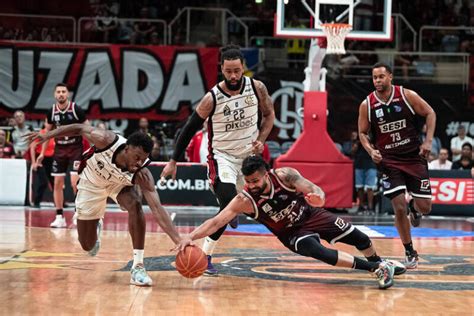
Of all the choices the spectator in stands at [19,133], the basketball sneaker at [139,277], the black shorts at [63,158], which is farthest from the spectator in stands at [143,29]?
the basketball sneaker at [139,277]

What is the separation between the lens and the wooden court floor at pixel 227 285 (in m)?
6.48

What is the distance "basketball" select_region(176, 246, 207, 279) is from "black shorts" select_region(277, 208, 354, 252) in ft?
2.78

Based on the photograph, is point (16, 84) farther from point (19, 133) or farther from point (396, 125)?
point (396, 125)

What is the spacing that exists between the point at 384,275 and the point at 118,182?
8.40 ft

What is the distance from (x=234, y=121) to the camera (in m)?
8.56

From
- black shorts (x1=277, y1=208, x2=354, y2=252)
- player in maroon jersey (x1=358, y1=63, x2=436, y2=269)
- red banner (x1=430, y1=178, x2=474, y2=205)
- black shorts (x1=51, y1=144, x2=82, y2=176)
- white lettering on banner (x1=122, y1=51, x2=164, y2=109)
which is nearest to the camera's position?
black shorts (x1=277, y1=208, x2=354, y2=252)

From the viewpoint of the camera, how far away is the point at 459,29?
22.1 metres

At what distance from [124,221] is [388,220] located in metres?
4.67

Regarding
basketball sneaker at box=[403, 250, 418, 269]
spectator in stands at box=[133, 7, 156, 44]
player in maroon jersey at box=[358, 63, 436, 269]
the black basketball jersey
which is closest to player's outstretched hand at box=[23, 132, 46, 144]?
player in maroon jersey at box=[358, 63, 436, 269]

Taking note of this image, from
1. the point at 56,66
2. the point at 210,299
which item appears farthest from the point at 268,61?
the point at 210,299

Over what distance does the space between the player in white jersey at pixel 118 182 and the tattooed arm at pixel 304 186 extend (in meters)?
1.05

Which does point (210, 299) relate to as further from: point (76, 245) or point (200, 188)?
point (200, 188)

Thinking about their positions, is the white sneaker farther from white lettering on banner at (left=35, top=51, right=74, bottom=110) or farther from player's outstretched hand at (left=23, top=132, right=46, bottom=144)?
white lettering on banner at (left=35, top=51, right=74, bottom=110)

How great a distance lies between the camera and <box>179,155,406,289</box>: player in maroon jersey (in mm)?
7219
